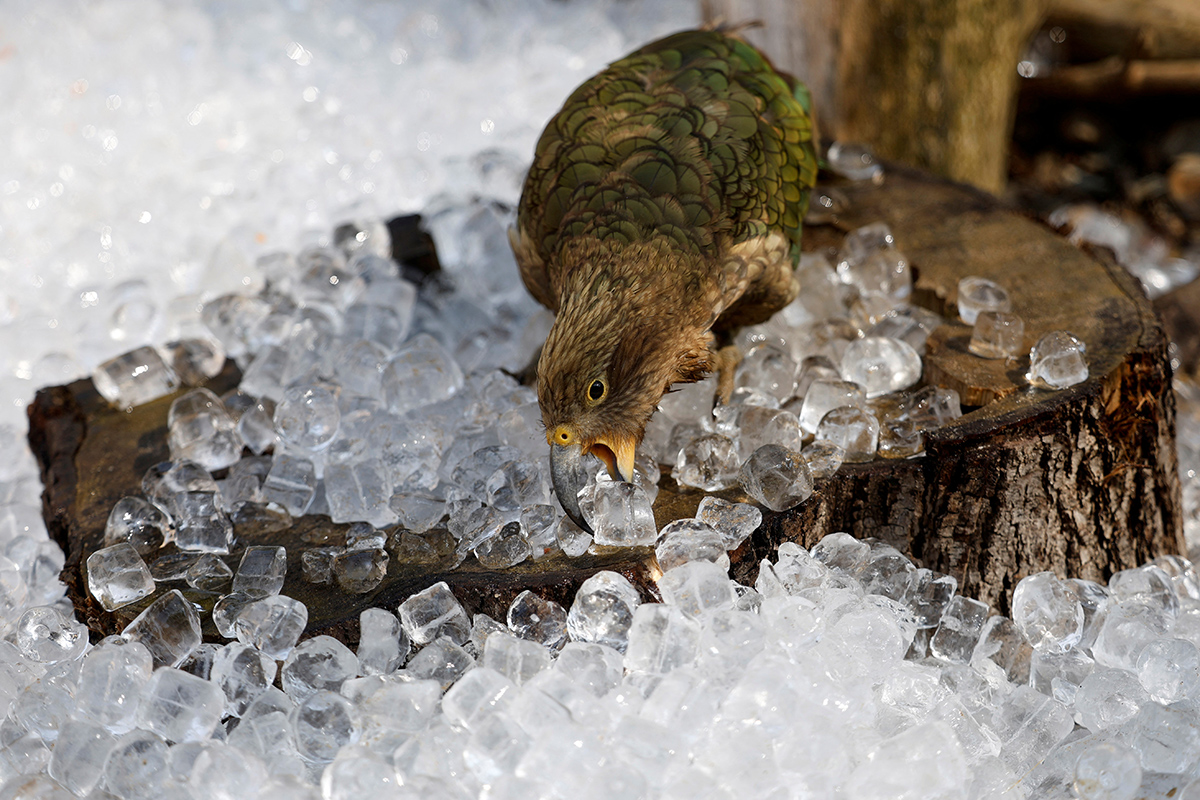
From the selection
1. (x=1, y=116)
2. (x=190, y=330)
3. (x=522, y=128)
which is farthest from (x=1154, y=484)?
(x=1, y=116)

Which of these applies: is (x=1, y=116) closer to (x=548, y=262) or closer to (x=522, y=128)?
(x=522, y=128)

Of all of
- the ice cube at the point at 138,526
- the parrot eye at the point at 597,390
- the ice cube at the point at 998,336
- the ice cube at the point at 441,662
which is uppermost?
the parrot eye at the point at 597,390

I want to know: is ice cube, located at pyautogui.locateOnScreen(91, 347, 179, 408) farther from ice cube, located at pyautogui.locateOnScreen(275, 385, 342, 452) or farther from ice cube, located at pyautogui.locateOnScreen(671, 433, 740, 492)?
ice cube, located at pyautogui.locateOnScreen(671, 433, 740, 492)

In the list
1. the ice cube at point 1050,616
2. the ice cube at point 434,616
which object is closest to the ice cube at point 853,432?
the ice cube at point 1050,616

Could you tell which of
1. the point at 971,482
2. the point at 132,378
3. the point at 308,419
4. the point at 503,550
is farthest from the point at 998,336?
the point at 132,378

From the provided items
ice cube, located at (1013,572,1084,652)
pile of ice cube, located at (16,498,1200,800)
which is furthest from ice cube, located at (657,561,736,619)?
ice cube, located at (1013,572,1084,652)

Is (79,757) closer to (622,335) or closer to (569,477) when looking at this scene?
(569,477)

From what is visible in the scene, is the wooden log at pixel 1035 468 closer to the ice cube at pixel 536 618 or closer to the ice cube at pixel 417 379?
the ice cube at pixel 536 618
